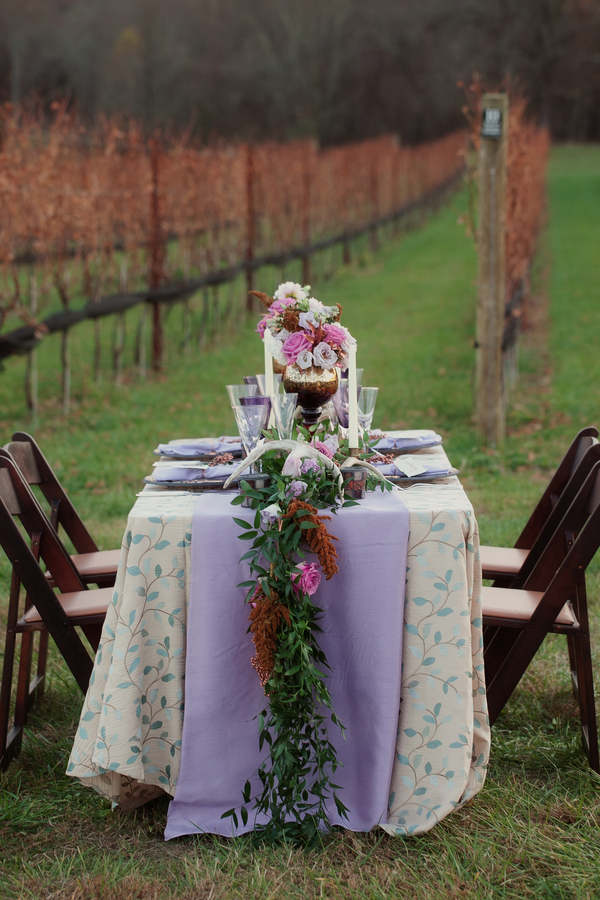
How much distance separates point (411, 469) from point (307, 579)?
62cm

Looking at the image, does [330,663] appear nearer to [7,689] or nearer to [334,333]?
[334,333]

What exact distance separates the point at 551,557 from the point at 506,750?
1.97 ft

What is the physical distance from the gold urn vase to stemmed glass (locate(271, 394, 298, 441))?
172mm

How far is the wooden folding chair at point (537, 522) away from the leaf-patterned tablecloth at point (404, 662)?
2.47 feet

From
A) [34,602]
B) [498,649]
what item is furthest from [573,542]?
[34,602]

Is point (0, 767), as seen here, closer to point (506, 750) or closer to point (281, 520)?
point (281, 520)

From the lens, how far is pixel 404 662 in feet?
7.31

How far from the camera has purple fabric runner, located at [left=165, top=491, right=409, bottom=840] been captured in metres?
2.18

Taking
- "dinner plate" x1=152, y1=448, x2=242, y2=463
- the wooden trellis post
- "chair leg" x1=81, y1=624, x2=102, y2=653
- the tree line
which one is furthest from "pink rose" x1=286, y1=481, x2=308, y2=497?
the tree line

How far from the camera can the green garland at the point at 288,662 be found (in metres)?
2.08

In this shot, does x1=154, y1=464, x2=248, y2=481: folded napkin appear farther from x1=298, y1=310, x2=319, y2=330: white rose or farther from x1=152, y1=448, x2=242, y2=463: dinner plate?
x1=298, y1=310, x2=319, y2=330: white rose

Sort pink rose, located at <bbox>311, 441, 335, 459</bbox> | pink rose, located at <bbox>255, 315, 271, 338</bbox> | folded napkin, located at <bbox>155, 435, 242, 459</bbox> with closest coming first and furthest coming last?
pink rose, located at <bbox>311, 441, 335, 459</bbox>, pink rose, located at <bbox>255, 315, 271, 338</bbox>, folded napkin, located at <bbox>155, 435, 242, 459</bbox>

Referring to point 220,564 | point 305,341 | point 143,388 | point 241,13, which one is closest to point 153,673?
point 220,564

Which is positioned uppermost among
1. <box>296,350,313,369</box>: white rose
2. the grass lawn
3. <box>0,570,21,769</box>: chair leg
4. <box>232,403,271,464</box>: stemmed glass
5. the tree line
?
the tree line
